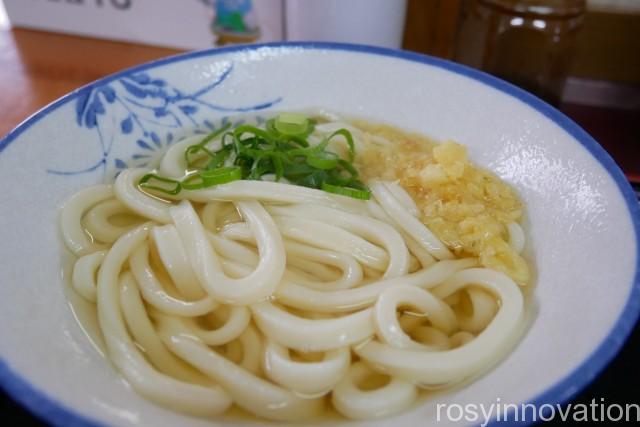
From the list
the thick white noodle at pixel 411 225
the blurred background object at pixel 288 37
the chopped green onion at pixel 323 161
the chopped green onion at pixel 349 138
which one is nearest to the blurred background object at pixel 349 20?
the blurred background object at pixel 288 37

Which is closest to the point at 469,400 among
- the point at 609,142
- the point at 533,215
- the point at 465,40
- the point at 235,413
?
the point at 235,413

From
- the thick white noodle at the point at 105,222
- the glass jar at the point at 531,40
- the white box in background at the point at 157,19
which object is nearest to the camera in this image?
the thick white noodle at the point at 105,222

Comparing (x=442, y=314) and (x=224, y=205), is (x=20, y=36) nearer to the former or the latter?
(x=224, y=205)

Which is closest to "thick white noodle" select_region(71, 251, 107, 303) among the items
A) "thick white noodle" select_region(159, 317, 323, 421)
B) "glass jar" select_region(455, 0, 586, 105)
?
"thick white noodle" select_region(159, 317, 323, 421)

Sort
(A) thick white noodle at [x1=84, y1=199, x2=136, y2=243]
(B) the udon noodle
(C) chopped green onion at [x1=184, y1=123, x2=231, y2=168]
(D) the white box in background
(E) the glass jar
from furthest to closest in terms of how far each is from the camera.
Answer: (D) the white box in background < (E) the glass jar < (C) chopped green onion at [x1=184, y1=123, x2=231, y2=168] < (A) thick white noodle at [x1=84, y1=199, x2=136, y2=243] < (B) the udon noodle

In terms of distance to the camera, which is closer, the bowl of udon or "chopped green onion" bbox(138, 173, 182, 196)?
the bowl of udon

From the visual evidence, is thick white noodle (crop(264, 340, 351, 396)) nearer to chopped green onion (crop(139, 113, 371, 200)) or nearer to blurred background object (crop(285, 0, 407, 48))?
chopped green onion (crop(139, 113, 371, 200))

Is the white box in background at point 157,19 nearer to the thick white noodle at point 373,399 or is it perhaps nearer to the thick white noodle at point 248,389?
the thick white noodle at point 248,389
